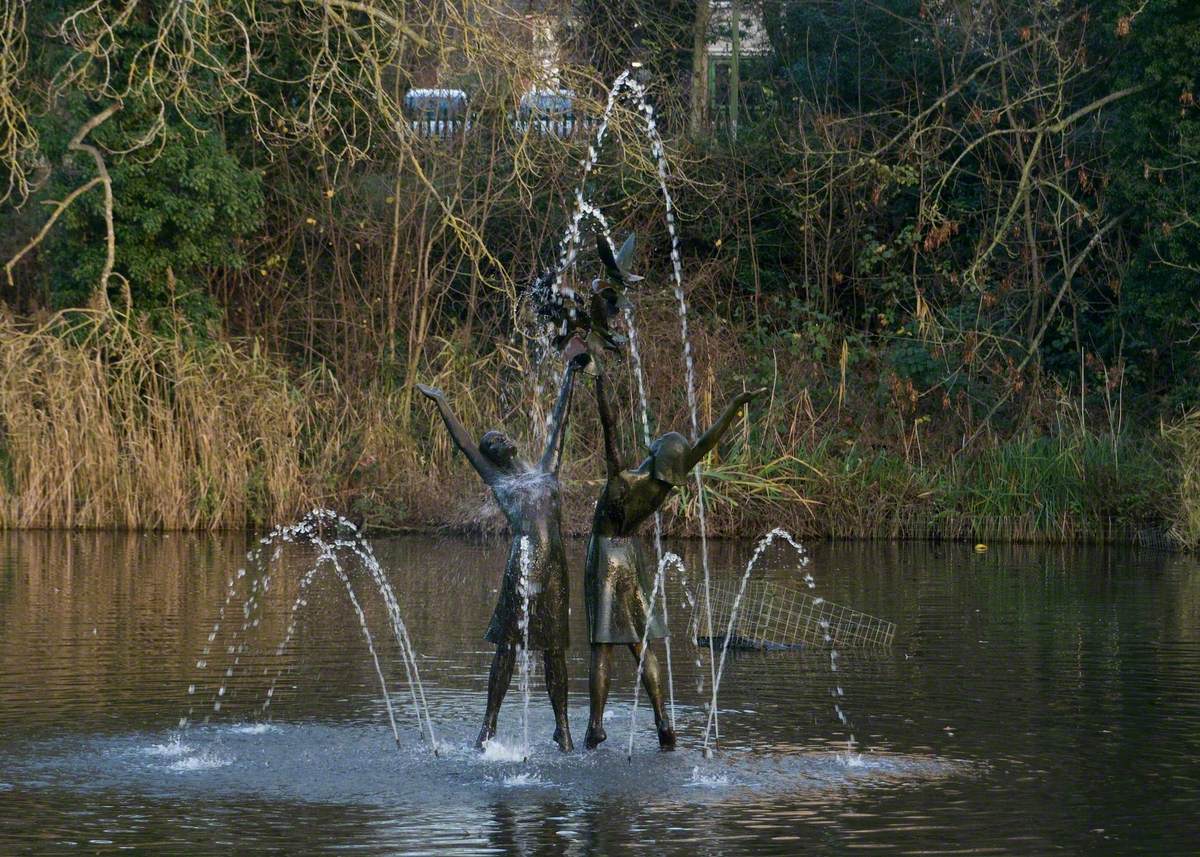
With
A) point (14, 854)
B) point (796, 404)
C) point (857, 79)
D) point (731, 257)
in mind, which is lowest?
point (14, 854)

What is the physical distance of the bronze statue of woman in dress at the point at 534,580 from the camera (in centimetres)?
927

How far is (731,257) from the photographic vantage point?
27.0 meters

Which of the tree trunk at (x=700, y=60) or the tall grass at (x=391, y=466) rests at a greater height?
the tree trunk at (x=700, y=60)

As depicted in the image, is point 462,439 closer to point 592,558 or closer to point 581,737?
point 592,558

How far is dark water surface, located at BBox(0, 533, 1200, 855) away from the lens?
24.9ft

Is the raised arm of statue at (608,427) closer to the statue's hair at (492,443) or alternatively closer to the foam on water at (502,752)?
the statue's hair at (492,443)

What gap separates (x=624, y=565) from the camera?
9.42 m

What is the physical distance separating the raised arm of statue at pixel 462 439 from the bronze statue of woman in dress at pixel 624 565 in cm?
58

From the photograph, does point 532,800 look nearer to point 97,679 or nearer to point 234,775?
point 234,775

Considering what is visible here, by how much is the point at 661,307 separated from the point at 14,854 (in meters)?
17.6

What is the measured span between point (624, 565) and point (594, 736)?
2.76 feet

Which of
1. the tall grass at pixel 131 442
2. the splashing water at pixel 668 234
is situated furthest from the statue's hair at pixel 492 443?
the tall grass at pixel 131 442

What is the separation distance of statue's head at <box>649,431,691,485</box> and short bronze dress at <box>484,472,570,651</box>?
0.53m

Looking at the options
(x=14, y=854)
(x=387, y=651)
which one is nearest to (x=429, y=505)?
(x=387, y=651)
